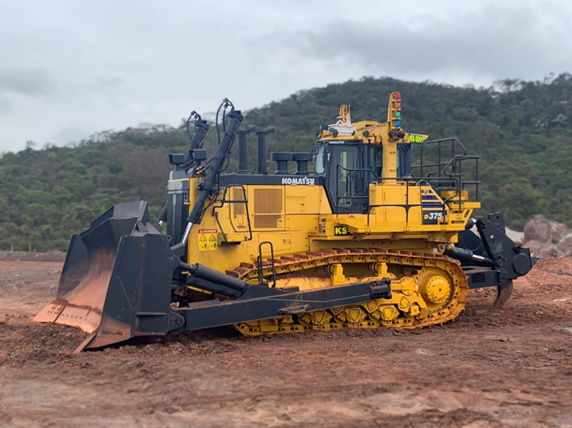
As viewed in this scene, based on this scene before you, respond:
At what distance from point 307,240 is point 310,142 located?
32869 millimetres

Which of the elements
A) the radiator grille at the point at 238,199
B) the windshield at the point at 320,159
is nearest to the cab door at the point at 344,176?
the windshield at the point at 320,159

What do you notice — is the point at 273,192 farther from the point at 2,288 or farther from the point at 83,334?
the point at 2,288

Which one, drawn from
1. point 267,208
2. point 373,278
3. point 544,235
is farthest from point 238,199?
point 544,235

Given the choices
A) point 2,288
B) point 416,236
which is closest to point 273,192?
point 416,236

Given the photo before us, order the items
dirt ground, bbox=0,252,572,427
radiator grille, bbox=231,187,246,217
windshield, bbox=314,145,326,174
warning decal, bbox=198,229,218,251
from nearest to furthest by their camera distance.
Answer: dirt ground, bbox=0,252,572,427 → warning decal, bbox=198,229,218,251 → radiator grille, bbox=231,187,246,217 → windshield, bbox=314,145,326,174

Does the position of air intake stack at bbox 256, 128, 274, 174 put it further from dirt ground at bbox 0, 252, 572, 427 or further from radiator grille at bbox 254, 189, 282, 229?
dirt ground at bbox 0, 252, 572, 427

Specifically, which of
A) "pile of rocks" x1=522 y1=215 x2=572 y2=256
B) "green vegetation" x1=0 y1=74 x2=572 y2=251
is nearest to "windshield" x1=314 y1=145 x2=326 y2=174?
"pile of rocks" x1=522 y1=215 x2=572 y2=256

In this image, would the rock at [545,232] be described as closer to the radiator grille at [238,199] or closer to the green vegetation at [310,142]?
the green vegetation at [310,142]

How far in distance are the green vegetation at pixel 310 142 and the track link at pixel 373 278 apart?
2206 centimetres

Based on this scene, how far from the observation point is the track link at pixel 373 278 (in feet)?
34.5

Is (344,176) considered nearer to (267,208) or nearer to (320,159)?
(320,159)

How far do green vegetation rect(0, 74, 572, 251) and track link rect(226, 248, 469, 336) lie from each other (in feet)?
72.4

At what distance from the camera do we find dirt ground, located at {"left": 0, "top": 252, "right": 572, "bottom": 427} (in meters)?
6.55

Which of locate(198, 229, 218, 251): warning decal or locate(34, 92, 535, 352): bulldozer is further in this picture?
locate(198, 229, 218, 251): warning decal
